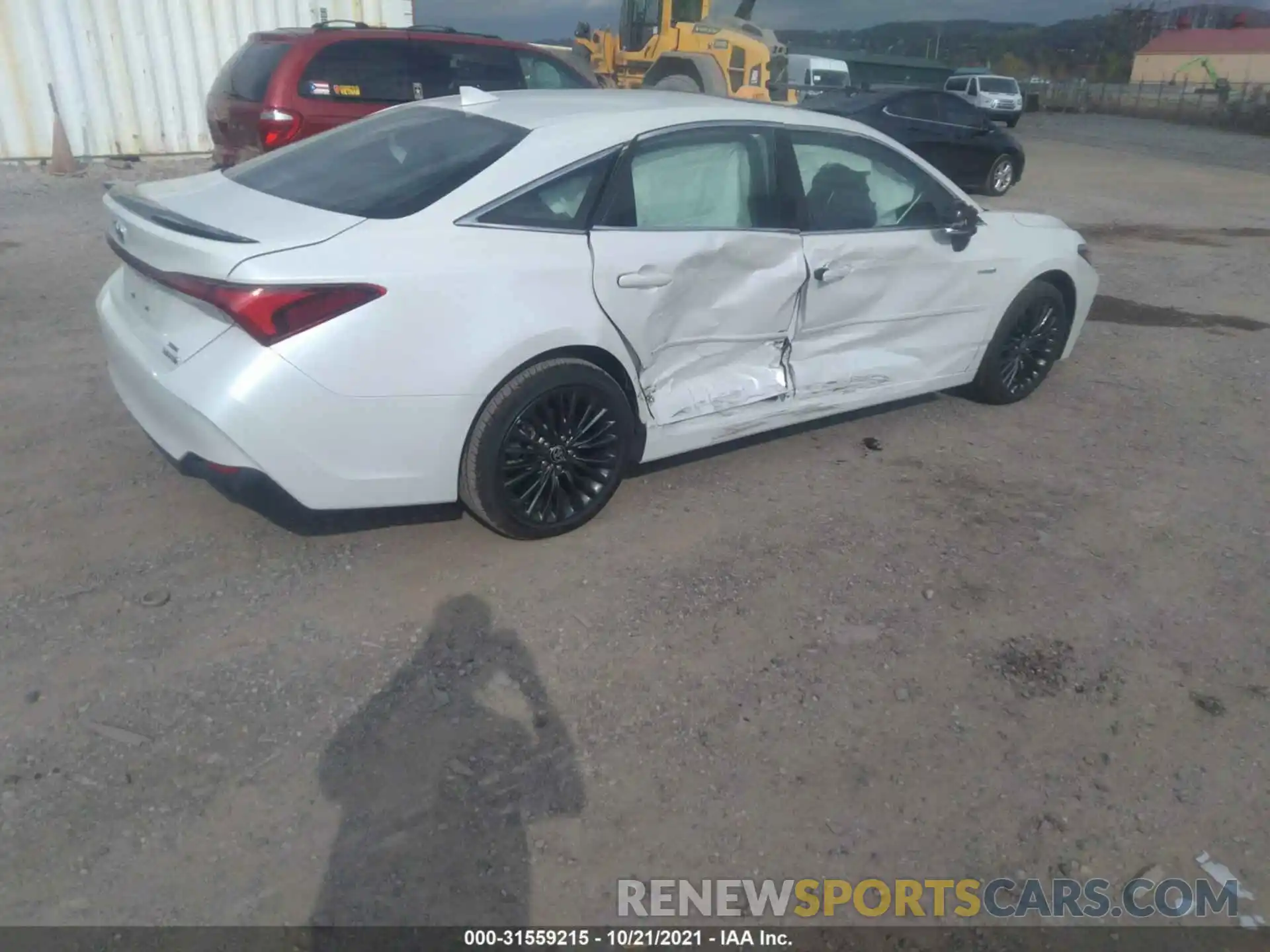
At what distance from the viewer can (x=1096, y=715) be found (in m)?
3.12

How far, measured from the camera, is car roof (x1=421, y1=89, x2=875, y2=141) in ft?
12.7

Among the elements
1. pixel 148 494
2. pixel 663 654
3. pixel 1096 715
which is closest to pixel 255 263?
pixel 148 494

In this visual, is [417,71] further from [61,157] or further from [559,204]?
[559,204]

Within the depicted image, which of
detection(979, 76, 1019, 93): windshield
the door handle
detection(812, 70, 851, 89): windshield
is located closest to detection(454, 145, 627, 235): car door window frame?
the door handle

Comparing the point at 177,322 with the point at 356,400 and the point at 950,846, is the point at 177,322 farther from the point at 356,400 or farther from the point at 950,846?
the point at 950,846

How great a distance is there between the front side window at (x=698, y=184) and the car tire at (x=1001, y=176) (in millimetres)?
11286

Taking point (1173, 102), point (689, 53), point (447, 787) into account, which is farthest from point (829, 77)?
point (447, 787)

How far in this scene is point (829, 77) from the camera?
2533 centimetres

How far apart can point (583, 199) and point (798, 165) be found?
3.85 ft

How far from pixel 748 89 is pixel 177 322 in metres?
14.2

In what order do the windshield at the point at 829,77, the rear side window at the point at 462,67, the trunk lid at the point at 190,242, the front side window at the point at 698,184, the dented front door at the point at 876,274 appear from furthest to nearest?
the windshield at the point at 829,77, the rear side window at the point at 462,67, the dented front door at the point at 876,274, the front side window at the point at 698,184, the trunk lid at the point at 190,242

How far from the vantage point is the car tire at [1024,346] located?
5.35 m

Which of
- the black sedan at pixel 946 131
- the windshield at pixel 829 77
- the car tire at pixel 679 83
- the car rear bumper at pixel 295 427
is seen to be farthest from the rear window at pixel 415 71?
the windshield at pixel 829 77

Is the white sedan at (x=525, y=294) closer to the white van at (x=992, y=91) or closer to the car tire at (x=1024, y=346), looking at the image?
the car tire at (x=1024, y=346)
